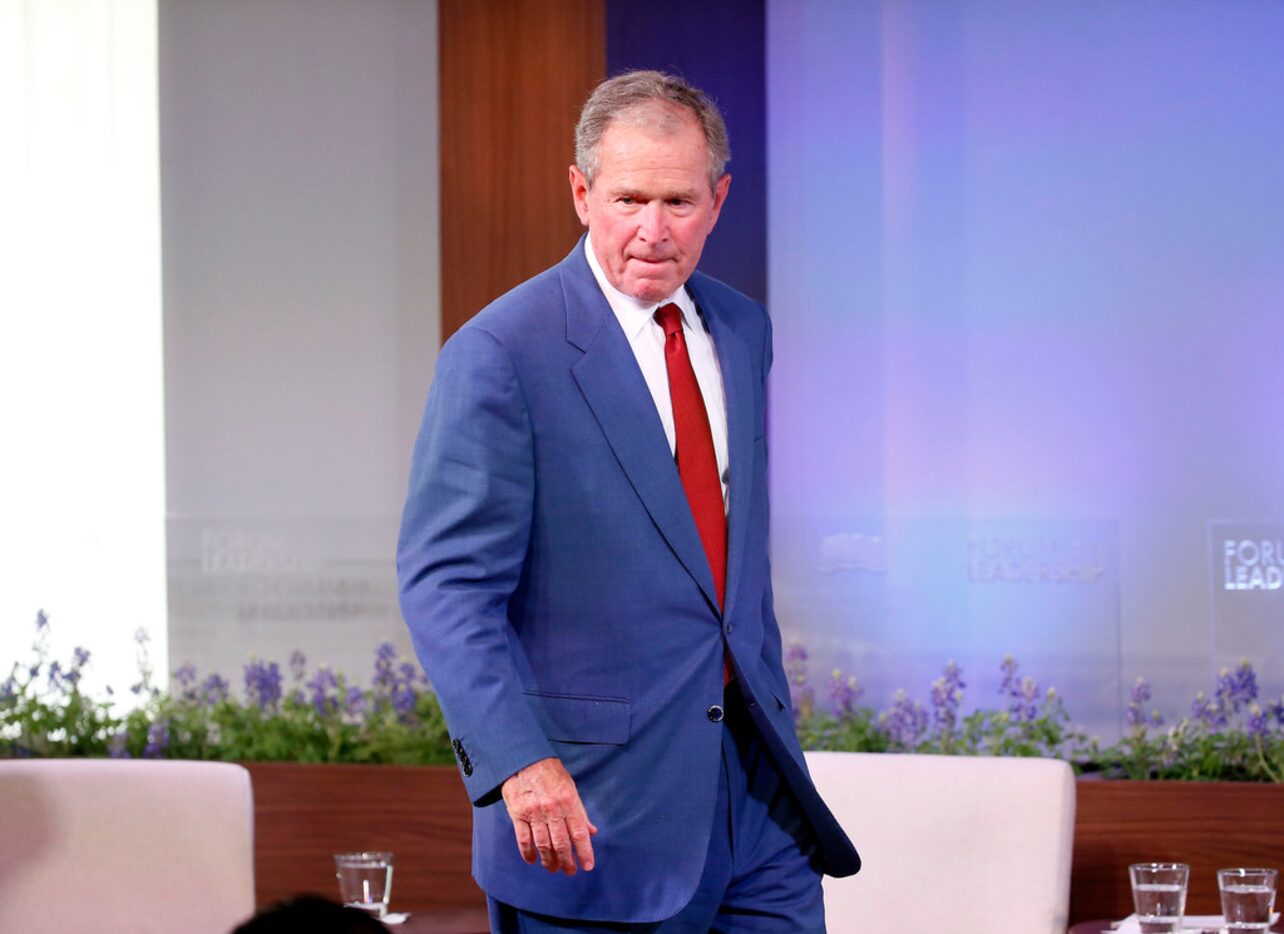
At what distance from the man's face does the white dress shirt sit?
0.04m

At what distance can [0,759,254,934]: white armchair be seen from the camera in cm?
307

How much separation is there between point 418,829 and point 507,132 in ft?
5.96

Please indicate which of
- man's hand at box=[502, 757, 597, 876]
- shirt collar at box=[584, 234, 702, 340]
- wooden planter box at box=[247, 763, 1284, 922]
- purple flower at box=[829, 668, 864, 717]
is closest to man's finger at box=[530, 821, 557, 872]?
man's hand at box=[502, 757, 597, 876]

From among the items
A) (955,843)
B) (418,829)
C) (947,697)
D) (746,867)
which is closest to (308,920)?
(746,867)

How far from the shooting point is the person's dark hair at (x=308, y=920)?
3.30 feet

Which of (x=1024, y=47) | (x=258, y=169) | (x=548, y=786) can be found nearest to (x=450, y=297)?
(x=258, y=169)

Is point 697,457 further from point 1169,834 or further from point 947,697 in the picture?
point 947,697

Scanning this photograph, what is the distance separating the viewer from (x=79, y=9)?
5242 millimetres

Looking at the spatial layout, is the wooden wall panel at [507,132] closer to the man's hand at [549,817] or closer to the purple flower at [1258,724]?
the purple flower at [1258,724]

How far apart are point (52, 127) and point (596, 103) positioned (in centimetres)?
367

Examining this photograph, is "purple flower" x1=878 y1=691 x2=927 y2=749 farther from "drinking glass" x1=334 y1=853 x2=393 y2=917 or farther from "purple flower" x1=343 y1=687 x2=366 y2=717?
"drinking glass" x1=334 y1=853 x2=393 y2=917

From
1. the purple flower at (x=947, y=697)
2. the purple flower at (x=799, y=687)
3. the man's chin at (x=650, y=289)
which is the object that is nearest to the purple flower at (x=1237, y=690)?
the purple flower at (x=947, y=697)

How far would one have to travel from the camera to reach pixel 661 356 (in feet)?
6.97

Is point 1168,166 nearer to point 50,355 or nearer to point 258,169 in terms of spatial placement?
point 258,169
